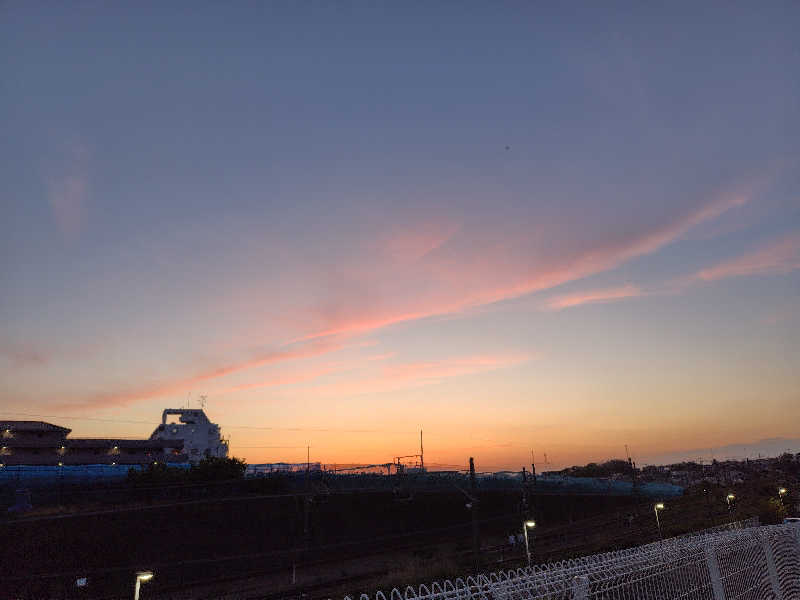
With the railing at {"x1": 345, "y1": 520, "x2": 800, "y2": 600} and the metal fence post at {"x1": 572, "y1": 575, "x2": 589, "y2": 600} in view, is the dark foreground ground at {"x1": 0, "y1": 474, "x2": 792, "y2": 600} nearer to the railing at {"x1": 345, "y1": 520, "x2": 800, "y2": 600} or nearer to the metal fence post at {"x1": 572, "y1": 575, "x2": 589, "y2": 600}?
the railing at {"x1": 345, "y1": 520, "x2": 800, "y2": 600}

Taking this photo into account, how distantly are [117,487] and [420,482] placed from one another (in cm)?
3413

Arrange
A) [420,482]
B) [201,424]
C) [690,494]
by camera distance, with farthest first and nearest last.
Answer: [201,424] → [690,494] → [420,482]

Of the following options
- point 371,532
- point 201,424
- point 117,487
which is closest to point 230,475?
point 117,487

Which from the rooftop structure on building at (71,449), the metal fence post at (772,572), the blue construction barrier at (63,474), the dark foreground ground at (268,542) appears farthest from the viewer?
the rooftop structure on building at (71,449)

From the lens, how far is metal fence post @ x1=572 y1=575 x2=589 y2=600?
7512 millimetres

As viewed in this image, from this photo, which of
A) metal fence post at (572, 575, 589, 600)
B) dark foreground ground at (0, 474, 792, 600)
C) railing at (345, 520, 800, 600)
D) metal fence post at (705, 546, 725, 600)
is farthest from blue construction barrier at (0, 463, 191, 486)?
metal fence post at (705, 546, 725, 600)

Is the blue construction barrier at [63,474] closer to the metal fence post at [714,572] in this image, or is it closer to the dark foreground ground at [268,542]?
the dark foreground ground at [268,542]

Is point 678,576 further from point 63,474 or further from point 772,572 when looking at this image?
point 63,474

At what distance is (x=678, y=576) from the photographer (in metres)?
9.71

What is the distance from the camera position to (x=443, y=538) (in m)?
60.3

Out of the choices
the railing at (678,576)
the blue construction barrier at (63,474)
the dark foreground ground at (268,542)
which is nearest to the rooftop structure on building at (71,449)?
the blue construction barrier at (63,474)

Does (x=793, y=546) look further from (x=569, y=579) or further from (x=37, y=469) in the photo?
(x=37, y=469)

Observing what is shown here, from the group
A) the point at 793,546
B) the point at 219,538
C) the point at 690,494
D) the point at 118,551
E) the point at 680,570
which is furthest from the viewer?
the point at 690,494

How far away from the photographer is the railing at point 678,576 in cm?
753
